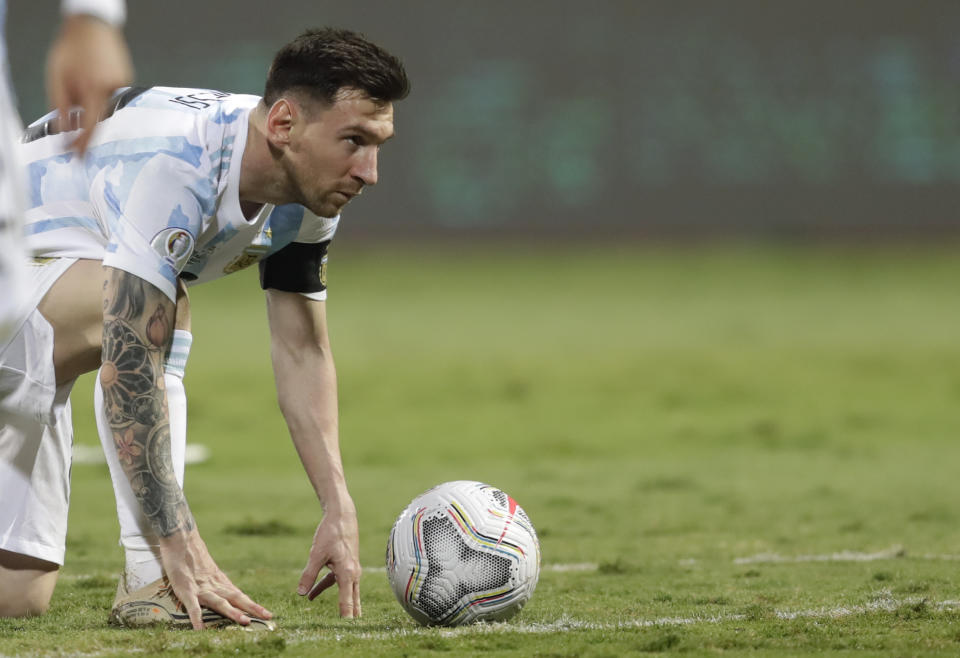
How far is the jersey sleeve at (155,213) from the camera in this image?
3242mm

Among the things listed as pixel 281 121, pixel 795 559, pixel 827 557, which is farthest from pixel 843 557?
pixel 281 121

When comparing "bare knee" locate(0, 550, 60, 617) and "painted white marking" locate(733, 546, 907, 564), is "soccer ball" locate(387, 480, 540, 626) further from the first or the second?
"painted white marking" locate(733, 546, 907, 564)

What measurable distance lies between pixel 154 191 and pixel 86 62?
947 millimetres

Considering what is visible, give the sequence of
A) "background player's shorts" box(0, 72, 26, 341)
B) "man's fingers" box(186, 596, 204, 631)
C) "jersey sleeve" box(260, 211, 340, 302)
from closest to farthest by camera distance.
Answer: "background player's shorts" box(0, 72, 26, 341) → "man's fingers" box(186, 596, 204, 631) → "jersey sleeve" box(260, 211, 340, 302)

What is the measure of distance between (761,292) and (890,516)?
420 inches

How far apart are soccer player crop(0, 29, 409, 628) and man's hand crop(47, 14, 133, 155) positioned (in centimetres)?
88

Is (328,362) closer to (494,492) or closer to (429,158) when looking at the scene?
(494,492)

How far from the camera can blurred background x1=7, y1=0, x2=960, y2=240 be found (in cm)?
1706

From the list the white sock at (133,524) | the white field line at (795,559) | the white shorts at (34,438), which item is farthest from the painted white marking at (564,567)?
the white sock at (133,524)

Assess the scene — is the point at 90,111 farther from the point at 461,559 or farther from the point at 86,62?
the point at 461,559

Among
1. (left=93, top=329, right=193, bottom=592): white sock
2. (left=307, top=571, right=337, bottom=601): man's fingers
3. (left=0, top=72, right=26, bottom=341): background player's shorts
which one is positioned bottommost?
(left=307, top=571, right=337, bottom=601): man's fingers

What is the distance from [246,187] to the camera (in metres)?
3.49

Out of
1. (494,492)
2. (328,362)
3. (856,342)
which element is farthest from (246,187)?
(856,342)

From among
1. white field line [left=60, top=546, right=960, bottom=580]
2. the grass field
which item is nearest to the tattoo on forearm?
the grass field
